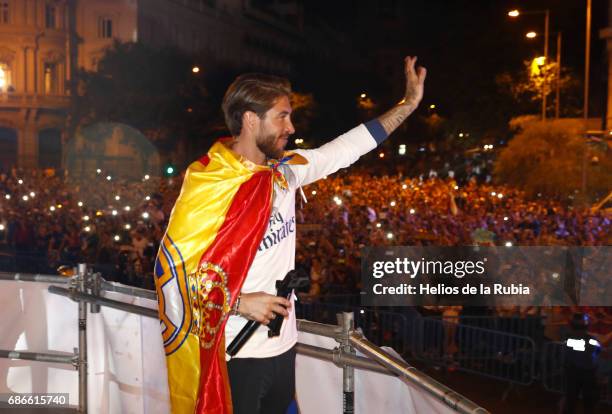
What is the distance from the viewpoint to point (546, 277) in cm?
1105

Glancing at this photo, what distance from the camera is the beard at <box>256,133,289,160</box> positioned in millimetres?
2850

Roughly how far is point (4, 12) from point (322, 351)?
61.4 meters

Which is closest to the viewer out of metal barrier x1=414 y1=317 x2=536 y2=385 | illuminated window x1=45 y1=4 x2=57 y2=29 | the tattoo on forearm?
the tattoo on forearm

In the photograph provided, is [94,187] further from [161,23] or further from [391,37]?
[161,23]

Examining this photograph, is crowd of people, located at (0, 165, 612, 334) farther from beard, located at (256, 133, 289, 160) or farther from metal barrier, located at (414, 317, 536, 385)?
beard, located at (256, 133, 289, 160)

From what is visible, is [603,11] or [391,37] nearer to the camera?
[603,11]

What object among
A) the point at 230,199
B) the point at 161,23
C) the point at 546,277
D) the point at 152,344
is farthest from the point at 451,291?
the point at 161,23

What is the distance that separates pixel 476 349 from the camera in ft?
31.9

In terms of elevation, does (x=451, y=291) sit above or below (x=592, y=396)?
above

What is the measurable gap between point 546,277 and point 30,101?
53.7 metres

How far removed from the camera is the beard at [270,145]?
2850 mm
